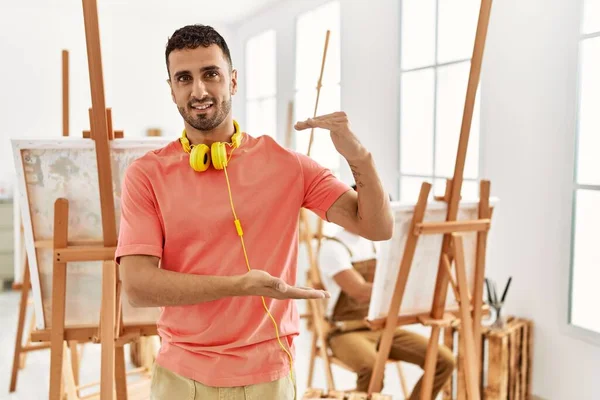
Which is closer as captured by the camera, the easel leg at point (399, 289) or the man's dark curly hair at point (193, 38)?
the man's dark curly hair at point (193, 38)

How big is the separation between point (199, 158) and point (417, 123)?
2.82 meters

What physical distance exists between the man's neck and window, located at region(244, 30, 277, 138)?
460 cm

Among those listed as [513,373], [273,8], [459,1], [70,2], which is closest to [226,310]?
[513,373]

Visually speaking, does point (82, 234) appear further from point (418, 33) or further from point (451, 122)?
point (418, 33)

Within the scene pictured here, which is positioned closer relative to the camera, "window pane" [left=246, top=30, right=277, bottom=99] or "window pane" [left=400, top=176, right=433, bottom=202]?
"window pane" [left=400, top=176, right=433, bottom=202]

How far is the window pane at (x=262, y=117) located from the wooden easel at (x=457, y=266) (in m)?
3.87

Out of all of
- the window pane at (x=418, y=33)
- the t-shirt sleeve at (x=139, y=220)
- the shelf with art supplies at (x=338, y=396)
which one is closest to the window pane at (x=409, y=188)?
the window pane at (x=418, y=33)

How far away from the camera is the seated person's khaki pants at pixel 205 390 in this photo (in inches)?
49.0

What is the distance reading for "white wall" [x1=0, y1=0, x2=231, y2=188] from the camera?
6.21 metres

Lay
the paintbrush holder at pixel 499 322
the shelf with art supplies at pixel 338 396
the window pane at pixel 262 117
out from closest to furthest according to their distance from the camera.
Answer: the shelf with art supplies at pixel 338 396 < the paintbrush holder at pixel 499 322 < the window pane at pixel 262 117

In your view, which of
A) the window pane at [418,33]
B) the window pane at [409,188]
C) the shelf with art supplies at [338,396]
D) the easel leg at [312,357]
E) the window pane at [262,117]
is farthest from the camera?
the window pane at [262,117]

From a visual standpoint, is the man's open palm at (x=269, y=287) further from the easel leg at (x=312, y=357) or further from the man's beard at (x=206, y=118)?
the easel leg at (x=312, y=357)

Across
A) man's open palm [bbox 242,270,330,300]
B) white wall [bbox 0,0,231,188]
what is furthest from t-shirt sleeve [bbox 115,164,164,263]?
white wall [bbox 0,0,231,188]

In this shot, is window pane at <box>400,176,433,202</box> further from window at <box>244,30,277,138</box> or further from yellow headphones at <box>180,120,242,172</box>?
yellow headphones at <box>180,120,242,172</box>
